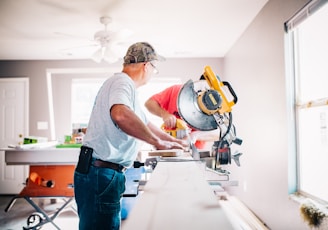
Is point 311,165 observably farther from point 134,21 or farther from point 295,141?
point 134,21

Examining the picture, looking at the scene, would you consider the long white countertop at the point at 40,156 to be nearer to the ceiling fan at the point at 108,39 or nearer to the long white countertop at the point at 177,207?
the ceiling fan at the point at 108,39

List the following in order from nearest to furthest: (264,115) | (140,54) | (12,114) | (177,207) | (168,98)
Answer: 1. (177,207)
2. (140,54)
3. (168,98)
4. (264,115)
5. (12,114)

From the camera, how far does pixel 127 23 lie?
133 inches

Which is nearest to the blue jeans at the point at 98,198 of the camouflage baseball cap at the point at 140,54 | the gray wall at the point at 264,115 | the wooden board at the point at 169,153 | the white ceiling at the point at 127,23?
the wooden board at the point at 169,153

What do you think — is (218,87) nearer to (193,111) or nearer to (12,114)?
(193,111)

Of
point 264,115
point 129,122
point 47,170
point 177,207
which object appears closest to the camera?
point 177,207

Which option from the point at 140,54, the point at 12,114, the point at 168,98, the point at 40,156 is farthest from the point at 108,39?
the point at 12,114

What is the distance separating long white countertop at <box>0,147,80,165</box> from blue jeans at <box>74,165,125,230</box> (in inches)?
53.4

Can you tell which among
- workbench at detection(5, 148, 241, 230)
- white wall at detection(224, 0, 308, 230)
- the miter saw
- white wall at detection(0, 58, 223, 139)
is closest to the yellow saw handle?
the miter saw

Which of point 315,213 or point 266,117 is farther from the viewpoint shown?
point 266,117

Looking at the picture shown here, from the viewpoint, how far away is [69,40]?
3947 millimetres

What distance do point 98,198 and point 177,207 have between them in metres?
0.77

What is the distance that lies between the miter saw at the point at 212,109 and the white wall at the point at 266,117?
1.25 m

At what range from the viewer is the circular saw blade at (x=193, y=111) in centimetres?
141
